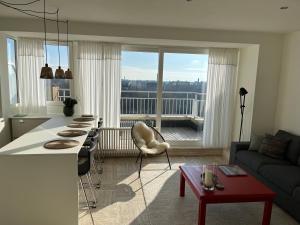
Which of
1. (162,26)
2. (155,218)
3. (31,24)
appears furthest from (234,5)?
(31,24)

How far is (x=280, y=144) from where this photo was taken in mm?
3809

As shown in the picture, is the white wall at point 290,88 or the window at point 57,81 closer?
the white wall at point 290,88

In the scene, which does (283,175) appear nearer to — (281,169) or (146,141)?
(281,169)

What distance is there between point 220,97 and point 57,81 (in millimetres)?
3341

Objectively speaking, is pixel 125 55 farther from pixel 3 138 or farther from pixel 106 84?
pixel 3 138

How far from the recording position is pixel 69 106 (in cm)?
435

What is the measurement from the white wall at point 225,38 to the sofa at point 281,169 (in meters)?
0.60

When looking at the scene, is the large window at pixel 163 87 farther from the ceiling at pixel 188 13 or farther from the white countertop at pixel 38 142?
the white countertop at pixel 38 142

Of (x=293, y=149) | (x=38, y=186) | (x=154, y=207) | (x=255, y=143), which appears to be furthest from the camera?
(x=255, y=143)

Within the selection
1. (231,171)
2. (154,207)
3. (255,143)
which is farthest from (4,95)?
(255,143)

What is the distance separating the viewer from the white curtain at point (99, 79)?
4.54 meters

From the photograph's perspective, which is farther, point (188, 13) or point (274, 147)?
point (274, 147)

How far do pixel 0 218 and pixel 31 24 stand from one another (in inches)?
111

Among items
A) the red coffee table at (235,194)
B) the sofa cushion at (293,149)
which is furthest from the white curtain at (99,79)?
the sofa cushion at (293,149)
